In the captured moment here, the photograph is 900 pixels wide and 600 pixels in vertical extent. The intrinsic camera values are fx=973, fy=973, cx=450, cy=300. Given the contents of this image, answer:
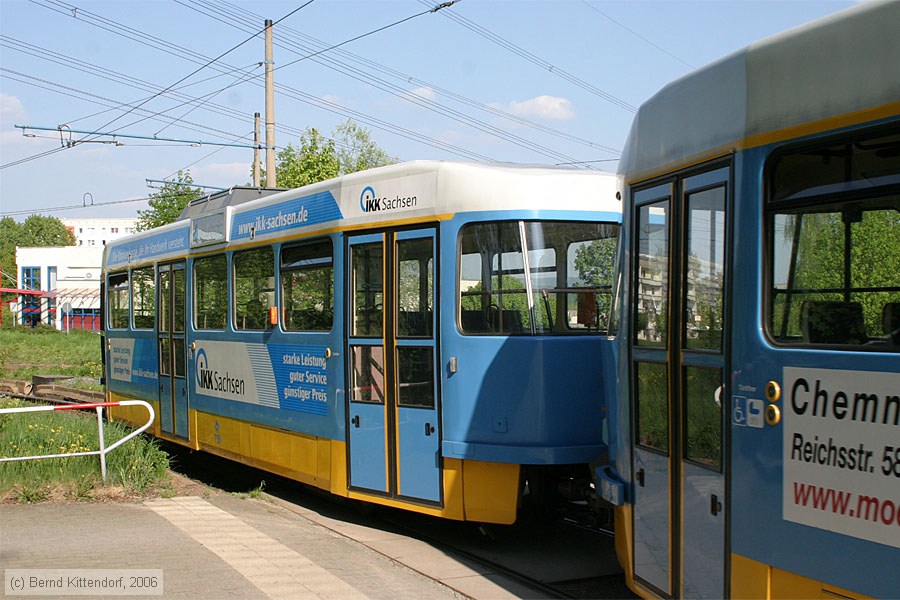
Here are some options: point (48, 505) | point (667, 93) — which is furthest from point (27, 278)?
point (667, 93)

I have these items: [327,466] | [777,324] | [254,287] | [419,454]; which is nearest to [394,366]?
[419,454]

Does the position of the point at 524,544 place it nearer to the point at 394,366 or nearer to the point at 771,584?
the point at 394,366

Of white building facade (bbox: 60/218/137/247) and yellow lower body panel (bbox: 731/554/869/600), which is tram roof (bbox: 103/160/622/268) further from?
white building facade (bbox: 60/218/137/247)

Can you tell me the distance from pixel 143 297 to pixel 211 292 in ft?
10.0

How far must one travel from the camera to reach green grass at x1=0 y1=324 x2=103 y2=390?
33.5m

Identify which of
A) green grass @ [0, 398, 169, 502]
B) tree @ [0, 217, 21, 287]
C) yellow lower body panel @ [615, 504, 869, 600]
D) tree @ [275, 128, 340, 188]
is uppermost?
tree @ [0, 217, 21, 287]

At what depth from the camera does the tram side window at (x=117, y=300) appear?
51.7 ft

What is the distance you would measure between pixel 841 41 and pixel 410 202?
4.69 m

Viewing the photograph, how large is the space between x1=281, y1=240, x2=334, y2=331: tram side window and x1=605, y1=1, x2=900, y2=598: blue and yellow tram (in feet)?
14.1

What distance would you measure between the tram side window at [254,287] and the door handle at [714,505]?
653cm

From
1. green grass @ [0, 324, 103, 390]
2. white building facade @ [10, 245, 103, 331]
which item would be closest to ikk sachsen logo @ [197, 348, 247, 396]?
green grass @ [0, 324, 103, 390]

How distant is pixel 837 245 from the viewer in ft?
14.4

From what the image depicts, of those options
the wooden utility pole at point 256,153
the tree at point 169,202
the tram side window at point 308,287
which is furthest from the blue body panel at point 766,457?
the tree at point 169,202

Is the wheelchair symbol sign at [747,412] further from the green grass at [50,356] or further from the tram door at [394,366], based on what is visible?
the green grass at [50,356]
